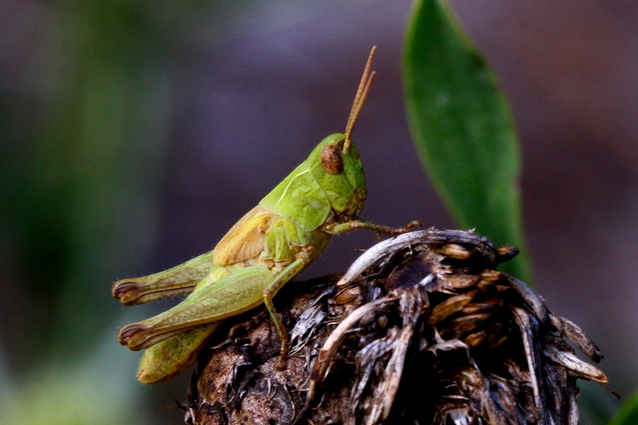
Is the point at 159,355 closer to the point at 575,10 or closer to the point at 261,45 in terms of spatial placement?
the point at 261,45

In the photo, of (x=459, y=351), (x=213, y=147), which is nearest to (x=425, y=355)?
(x=459, y=351)

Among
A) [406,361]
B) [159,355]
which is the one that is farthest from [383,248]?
[159,355]

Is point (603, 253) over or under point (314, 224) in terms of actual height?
under

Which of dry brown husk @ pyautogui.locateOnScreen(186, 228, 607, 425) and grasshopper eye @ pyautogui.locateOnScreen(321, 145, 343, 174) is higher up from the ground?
grasshopper eye @ pyautogui.locateOnScreen(321, 145, 343, 174)

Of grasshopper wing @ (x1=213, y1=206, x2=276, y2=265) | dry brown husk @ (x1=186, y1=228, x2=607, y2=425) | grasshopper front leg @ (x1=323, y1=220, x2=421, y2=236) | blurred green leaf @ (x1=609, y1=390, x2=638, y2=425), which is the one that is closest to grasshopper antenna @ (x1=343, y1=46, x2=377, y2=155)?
grasshopper front leg @ (x1=323, y1=220, x2=421, y2=236)

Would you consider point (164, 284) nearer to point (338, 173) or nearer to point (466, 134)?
point (338, 173)

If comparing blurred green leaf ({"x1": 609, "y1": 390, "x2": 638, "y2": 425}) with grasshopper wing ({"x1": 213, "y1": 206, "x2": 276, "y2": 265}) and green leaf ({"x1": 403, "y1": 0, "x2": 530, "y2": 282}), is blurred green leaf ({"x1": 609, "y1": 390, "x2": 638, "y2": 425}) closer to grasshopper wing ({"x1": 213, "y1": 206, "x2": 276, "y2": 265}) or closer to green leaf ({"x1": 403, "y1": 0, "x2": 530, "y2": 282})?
green leaf ({"x1": 403, "y1": 0, "x2": 530, "y2": 282})

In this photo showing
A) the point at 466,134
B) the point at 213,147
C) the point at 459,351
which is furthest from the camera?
the point at 213,147
